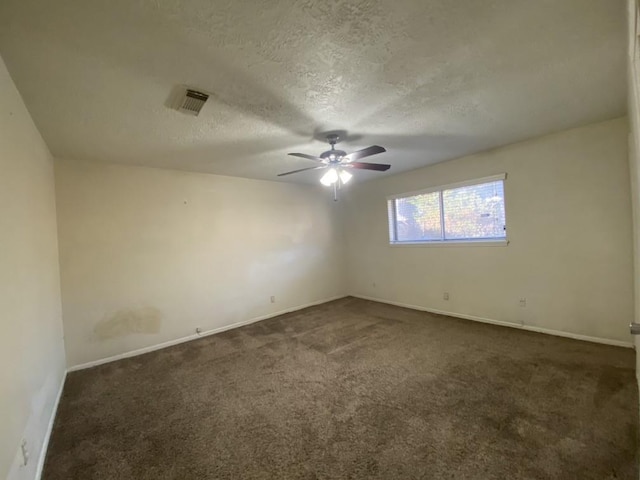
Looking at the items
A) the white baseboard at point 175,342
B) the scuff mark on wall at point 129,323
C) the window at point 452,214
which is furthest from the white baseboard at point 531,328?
the scuff mark on wall at point 129,323

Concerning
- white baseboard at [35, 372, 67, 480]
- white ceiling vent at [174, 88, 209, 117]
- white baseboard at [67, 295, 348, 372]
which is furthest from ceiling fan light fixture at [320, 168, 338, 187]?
white baseboard at [35, 372, 67, 480]

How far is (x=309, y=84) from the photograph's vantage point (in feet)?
6.35

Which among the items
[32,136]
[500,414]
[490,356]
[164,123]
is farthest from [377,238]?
[32,136]

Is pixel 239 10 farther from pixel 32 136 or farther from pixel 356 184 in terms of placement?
pixel 356 184

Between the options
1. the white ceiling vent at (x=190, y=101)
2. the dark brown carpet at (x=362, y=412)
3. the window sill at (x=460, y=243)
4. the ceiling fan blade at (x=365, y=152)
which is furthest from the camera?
the window sill at (x=460, y=243)

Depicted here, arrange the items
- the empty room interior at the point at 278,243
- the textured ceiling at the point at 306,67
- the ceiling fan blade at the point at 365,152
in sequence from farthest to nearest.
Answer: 1. the ceiling fan blade at the point at 365,152
2. the empty room interior at the point at 278,243
3. the textured ceiling at the point at 306,67

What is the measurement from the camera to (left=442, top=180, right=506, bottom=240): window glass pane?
12.4 ft

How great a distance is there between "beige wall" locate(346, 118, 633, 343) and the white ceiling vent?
3.53 metres

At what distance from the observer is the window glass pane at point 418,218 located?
4.51 m

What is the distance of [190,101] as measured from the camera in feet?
6.70

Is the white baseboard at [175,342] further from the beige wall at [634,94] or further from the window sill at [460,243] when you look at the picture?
the beige wall at [634,94]

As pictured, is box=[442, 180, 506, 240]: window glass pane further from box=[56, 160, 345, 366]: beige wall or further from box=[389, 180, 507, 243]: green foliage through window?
box=[56, 160, 345, 366]: beige wall

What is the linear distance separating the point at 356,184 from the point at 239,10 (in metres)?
4.45

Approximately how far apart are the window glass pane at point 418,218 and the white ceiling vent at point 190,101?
363 cm
